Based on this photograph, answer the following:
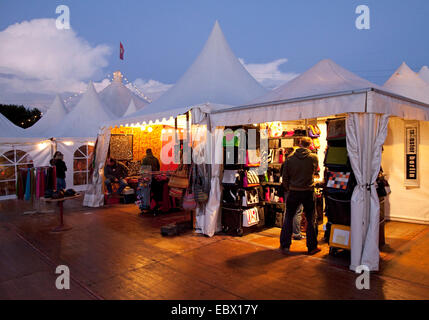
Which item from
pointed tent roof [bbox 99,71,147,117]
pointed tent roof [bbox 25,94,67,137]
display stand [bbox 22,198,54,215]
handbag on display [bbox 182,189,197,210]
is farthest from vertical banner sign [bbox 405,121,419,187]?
pointed tent roof [bbox 99,71,147,117]

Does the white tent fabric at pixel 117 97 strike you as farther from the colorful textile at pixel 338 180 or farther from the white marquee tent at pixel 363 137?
the white marquee tent at pixel 363 137

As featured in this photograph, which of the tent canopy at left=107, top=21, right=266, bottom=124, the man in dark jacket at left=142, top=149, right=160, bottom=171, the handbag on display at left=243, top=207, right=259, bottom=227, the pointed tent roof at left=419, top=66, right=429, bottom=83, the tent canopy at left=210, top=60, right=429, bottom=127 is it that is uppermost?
the pointed tent roof at left=419, top=66, right=429, bottom=83

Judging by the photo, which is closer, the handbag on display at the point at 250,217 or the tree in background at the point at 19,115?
the handbag on display at the point at 250,217

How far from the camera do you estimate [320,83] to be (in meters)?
5.26

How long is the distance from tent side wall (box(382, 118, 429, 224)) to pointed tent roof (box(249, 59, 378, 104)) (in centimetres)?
221

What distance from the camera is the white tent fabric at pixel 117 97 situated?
18.5m

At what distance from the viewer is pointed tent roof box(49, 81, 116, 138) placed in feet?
41.1

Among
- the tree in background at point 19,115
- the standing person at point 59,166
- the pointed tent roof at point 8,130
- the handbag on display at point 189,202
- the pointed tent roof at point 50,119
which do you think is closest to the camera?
the handbag on display at point 189,202

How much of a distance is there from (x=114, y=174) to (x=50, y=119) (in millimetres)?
7817

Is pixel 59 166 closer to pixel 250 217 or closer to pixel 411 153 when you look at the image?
pixel 250 217

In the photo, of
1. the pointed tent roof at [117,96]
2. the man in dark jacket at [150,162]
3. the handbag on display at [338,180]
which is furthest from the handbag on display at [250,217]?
the pointed tent roof at [117,96]

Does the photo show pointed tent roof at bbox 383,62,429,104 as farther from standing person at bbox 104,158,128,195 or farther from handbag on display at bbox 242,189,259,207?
standing person at bbox 104,158,128,195

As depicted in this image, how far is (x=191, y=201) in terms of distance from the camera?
5738 millimetres

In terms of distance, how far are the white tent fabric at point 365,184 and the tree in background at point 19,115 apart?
32.4m
